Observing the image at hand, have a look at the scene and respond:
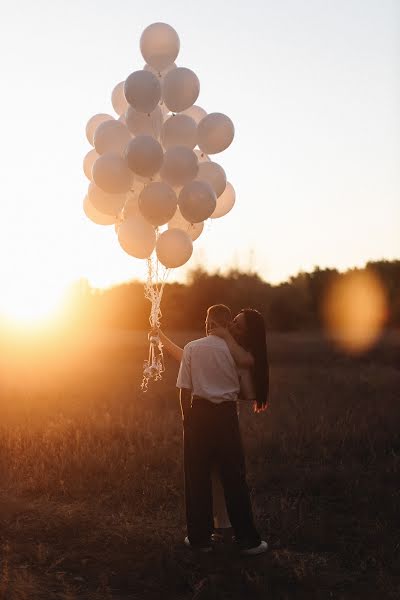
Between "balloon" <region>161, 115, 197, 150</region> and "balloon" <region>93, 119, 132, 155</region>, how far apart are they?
38 cm

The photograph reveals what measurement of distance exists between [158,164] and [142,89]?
0.70 metres

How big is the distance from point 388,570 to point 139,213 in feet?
12.1

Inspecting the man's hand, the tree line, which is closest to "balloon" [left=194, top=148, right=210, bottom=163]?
the man's hand

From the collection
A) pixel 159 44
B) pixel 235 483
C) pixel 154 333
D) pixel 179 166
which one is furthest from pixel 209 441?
pixel 159 44

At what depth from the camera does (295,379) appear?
671 inches

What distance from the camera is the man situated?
5.15m

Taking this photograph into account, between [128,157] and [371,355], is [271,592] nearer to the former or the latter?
[128,157]

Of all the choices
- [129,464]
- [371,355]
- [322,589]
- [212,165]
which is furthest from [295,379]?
[322,589]

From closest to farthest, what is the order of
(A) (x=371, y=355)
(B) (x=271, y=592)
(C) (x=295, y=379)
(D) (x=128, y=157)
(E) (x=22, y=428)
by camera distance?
(B) (x=271, y=592) → (D) (x=128, y=157) → (E) (x=22, y=428) → (C) (x=295, y=379) → (A) (x=371, y=355)

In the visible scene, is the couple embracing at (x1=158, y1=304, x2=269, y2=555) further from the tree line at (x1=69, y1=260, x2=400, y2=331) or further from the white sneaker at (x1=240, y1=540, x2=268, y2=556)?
the tree line at (x1=69, y1=260, x2=400, y2=331)

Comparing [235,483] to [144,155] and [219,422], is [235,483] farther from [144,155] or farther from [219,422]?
[144,155]

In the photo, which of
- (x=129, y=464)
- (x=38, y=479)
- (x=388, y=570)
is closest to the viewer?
(x=388, y=570)

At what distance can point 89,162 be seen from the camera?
6789mm

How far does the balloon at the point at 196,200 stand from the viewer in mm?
5801
